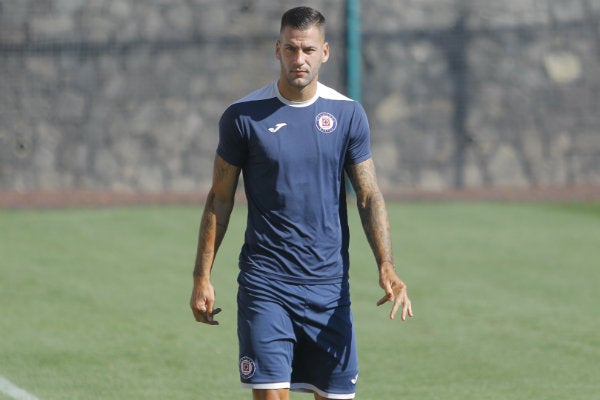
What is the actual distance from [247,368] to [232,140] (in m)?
1.08

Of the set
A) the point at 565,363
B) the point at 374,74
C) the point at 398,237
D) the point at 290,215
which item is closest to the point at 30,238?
the point at 398,237

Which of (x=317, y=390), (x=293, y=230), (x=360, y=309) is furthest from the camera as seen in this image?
(x=360, y=309)

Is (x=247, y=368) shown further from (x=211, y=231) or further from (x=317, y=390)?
(x=211, y=231)

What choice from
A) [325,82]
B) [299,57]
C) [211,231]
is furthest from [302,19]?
[325,82]

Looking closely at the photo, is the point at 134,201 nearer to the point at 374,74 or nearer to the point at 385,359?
the point at 374,74

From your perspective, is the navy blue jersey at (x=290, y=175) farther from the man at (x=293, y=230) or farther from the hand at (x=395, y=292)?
the hand at (x=395, y=292)

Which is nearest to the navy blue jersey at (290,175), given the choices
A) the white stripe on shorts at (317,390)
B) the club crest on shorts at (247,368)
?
the club crest on shorts at (247,368)

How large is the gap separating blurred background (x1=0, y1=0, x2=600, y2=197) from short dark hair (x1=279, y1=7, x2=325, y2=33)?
12116 millimetres

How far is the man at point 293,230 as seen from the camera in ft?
18.9

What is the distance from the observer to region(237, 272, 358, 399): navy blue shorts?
574 cm

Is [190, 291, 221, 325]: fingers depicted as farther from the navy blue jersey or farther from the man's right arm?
the navy blue jersey

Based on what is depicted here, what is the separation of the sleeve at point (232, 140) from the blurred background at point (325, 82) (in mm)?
12189

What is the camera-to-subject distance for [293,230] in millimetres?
5824

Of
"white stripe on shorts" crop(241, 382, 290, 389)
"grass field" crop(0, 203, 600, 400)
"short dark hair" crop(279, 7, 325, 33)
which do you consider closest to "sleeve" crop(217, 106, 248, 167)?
"short dark hair" crop(279, 7, 325, 33)
